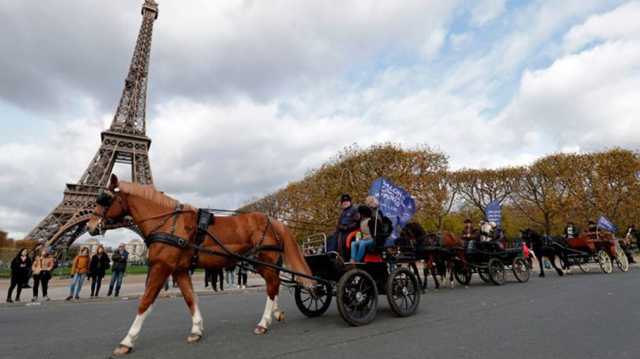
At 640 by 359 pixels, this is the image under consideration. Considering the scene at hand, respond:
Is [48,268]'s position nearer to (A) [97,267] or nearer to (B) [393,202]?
(A) [97,267]

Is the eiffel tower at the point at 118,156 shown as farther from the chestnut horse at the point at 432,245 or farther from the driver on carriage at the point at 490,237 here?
the driver on carriage at the point at 490,237

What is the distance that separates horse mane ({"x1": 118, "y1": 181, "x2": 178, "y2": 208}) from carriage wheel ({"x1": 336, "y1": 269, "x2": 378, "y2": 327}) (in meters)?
2.73

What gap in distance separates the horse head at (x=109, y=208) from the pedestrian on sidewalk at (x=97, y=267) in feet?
31.6

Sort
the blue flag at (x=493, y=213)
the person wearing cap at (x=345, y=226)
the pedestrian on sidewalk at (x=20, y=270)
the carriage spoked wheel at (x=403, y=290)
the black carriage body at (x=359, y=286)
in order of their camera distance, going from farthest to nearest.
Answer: the blue flag at (x=493, y=213), the pedestrian on sidewalk at (x=20, y=270), the person wearing cap at (x=345, y=226), the carriage spoked wheel at (x=403, y=290), the black carriage body at (x=359, y=286)

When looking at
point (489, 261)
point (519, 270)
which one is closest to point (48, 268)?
point (489, 261)

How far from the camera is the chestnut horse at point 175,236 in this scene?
16.9 ft

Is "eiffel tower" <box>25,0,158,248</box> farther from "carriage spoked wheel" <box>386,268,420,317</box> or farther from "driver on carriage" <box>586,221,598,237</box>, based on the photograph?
"driver on carriage" <box>586,221,598,237</box>

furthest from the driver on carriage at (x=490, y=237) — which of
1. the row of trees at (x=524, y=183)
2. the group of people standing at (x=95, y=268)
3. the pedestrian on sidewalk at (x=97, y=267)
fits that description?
the row of trees at (x=524, y=183)

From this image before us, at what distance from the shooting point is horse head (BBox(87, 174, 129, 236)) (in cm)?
541

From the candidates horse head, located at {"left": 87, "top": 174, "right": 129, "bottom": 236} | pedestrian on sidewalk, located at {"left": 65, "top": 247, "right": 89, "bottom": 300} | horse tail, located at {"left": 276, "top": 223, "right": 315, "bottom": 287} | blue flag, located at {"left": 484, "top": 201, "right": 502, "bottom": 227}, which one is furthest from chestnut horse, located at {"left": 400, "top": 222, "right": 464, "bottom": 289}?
pedestrian on sidewalk, located at {"left": 65, "top": 247, "right": 89, "bottom": 300}

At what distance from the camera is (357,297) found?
20.7ft

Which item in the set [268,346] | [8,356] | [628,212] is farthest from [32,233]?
[628,212]

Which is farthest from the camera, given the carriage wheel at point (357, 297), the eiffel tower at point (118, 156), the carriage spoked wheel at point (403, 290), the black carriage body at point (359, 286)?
the eiffel tower at point (118, 156)

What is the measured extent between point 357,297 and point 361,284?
22cm
